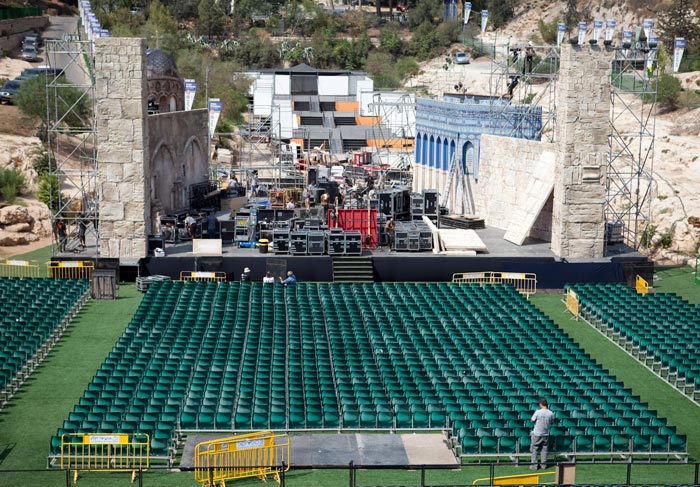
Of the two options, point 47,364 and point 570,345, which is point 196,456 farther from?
point 570,345

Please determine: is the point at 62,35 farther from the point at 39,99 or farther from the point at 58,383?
the point at 58,383

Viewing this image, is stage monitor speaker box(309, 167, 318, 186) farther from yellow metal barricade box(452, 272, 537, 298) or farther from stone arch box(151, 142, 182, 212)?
yellow metal barricade box(452, 272, 537, 298)

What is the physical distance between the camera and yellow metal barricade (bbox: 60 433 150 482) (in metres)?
20.4

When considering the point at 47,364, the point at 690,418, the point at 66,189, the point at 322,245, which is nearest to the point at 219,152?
the point at 66,189

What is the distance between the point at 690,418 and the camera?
24891 millimetres

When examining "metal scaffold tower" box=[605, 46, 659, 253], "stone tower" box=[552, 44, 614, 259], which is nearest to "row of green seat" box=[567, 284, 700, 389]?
"stone tower" box=[552, 44, 614, 259]

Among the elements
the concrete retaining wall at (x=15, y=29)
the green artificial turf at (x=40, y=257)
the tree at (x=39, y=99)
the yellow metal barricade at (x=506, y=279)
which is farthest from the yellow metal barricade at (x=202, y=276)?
the concrete retaining wall at (x=15, y=29)

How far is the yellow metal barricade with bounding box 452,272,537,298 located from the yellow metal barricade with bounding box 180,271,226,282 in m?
8.00

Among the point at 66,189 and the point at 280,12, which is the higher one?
the point at 280,12

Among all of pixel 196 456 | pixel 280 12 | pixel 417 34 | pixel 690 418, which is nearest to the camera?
pixel 196 456

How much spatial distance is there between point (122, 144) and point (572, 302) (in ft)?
52.4

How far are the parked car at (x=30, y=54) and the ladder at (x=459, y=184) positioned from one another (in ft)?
119

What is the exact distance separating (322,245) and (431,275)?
397 cm

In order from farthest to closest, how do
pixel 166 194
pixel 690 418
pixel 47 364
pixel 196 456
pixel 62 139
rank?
pixel 62 139 < pixel 166 194 < pixel 47 364 < pixel 690 418 < pixel 196 456
